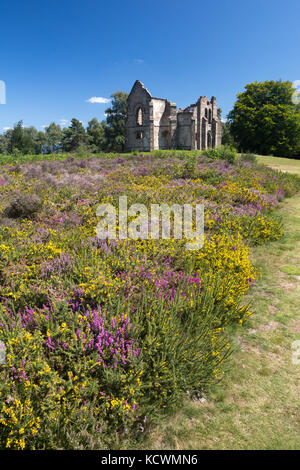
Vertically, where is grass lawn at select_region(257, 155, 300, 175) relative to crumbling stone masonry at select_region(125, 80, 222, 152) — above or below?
below

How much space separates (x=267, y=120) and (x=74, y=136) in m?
40.2

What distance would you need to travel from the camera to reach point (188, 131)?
37844 millimetres

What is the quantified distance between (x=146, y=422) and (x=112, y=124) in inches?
2307

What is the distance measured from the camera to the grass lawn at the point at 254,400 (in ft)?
8.08

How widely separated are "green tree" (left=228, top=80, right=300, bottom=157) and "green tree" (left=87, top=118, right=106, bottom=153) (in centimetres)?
2828

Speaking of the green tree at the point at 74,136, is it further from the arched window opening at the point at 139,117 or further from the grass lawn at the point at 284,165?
the grass lawn at the point at 284,165

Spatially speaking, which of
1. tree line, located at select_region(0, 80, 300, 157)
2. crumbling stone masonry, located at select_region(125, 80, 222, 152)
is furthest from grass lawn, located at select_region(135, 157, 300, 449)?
tree line, located at select_region(0, 80, 300, 157)

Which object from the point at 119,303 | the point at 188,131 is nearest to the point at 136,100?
the point at 188,131

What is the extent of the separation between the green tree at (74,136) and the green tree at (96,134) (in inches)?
67.3

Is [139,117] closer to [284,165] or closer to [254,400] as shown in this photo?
[284,165]

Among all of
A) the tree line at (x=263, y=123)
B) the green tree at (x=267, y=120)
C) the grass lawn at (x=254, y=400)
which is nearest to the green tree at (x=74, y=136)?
the tree line at (x=263, y=123)

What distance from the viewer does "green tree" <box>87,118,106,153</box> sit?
57.5 meters

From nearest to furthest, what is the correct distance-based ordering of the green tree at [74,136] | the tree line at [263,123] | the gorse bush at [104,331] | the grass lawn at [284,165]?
the gorse bush at [104,331]
the grass lawn at [284,165]
the tree line at [263,123]
the green tree at [74,136]

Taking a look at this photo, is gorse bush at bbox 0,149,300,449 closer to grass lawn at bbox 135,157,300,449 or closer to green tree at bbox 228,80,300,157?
grass lawn at bbox 135,157,300,449
